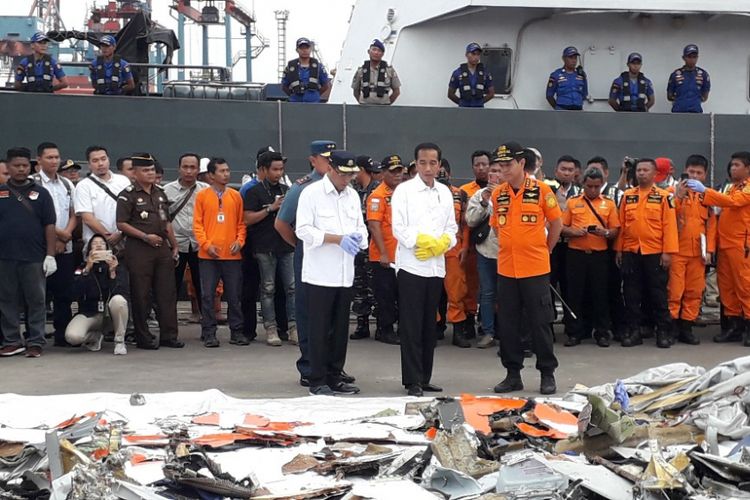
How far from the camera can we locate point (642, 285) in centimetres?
1018

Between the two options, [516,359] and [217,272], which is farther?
[217,272]

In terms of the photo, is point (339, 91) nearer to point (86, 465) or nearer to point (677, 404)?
point (677, 404)

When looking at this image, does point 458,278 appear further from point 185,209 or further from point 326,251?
point 185,209

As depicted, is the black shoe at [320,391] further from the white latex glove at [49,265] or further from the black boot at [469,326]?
the white latex glove at [49,265]

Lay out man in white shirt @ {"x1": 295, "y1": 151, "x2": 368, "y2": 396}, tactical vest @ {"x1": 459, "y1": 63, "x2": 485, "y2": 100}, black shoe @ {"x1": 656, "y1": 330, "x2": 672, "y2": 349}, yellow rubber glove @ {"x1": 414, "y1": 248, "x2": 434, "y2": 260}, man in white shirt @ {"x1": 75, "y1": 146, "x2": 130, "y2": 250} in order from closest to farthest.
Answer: man in white shirt @ {"x1": 295, "y1": 151, "x2": 368, "y2": 396}
yellow rubber glove @ {"x1": 414, "y1": 248, "x2": 434, "y2": 260}
man in white shirt @ {"x1": 75, "y1": 146, "x2": 130, "y2": 250}
black shoe @ {"x1": 656, "y1": 330, "x2": 672, "y2": 349}
tactical vest @ {"x1": 459, "y1": 63, "x2": 485, "y2": 100}

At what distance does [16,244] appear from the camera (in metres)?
9.29

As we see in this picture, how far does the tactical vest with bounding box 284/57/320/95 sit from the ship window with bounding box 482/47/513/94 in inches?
84.1

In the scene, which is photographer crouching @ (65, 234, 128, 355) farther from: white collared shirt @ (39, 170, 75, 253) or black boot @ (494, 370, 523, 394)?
black boot @ (494, 370, 523, 394)

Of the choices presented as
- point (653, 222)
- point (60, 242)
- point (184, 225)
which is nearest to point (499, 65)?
point (653, 222)

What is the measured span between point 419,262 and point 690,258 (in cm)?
369

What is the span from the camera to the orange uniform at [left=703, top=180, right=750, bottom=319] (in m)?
9.94

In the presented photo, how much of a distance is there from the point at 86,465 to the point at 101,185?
5.63m

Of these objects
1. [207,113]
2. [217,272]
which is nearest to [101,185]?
[217,272]

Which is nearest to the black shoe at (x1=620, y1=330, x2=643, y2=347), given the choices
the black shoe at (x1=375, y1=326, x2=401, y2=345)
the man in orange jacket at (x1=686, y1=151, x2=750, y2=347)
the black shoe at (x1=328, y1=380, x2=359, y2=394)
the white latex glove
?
the man in orange jacket at (x1=686, y1=151, x2=750, y2=347)
